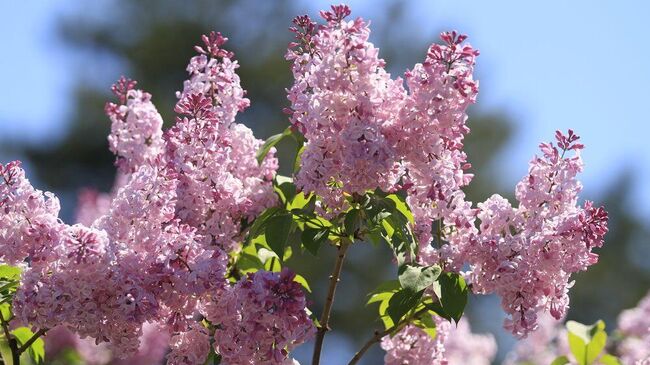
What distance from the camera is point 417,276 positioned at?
8.51ft

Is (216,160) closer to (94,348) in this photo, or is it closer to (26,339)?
(26,339)

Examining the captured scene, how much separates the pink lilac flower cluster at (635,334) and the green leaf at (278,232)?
166cm

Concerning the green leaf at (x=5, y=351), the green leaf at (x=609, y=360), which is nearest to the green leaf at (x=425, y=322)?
the green leaf at (x=609, y=360)

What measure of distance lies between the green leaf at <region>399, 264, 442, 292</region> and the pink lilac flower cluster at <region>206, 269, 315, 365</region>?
269 millimetres

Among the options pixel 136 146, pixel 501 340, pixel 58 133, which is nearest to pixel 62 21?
pixel 58 133

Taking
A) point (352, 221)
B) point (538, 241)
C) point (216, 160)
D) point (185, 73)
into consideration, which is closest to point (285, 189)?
point (216, 160)

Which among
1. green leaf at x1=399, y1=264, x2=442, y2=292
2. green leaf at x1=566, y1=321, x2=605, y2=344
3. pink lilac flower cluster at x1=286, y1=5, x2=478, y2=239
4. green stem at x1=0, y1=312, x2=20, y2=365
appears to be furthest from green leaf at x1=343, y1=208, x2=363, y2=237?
green leaf at x1=566, y1=321, x2=605, y2=344

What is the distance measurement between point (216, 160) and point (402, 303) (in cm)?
65

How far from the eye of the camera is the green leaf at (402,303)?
2.59 m

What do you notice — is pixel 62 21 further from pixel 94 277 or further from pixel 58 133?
pixel 94 277

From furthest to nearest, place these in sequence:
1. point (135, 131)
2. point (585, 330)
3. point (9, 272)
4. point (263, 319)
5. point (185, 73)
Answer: point (185, 73) < point (585, 330) < point (135, 131) < point (9, 272) < point (263, 319)

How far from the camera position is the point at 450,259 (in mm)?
2705

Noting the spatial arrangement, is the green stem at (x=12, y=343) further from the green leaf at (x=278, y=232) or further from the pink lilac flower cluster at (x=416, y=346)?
the pink lilac flower cluster at (x=416, y=346)

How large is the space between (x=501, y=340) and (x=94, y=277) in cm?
1700
